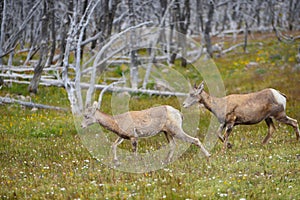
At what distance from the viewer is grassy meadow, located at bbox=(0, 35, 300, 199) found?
8258 mm

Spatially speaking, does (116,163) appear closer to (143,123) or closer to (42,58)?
(143,123)

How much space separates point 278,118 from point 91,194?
588cm

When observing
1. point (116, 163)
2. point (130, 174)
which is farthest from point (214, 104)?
point (130, 174)

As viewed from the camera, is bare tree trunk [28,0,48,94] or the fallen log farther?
bare tree trunk [28,0,48,94]

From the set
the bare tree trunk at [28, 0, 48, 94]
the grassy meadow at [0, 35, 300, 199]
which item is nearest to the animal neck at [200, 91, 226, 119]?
the grassy meadow at [0, 35, 300, 199]

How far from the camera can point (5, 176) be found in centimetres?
973

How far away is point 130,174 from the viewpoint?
969 cm

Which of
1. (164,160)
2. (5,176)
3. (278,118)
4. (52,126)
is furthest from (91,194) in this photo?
(52,126)

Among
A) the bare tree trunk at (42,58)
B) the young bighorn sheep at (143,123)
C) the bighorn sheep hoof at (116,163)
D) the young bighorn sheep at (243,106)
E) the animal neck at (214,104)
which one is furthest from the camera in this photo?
the bare tree trunk at (42,58)

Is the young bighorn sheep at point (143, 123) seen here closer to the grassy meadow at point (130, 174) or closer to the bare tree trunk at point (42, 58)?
the grassy meadow at point (130, 174)

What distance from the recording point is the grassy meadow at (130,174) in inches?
325

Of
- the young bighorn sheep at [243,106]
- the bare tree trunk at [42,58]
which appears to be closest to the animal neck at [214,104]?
the young bighorn sheep at [243,106]

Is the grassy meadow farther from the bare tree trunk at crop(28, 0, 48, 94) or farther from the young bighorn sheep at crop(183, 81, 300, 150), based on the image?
the bare tree trunk at crop(28, 0, 48, 94)

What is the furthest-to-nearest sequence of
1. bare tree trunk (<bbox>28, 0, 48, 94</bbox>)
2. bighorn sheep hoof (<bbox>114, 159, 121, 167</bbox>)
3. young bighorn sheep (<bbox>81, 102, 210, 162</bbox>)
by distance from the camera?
bare tree trunk (<bbox>28, 0, 48, 94</bbox>)
young bighorn sheep (<bbox>81, 102, 210, 162</bbox>)
bighorn sheep hoof (<bbox>114, 159, 121, 167</bbox>)
